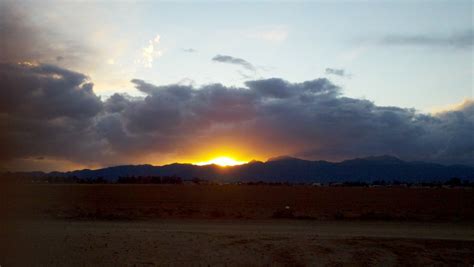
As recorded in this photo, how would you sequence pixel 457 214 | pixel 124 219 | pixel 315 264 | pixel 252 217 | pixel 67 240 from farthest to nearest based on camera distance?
pixel 457 214 < pixel 252 217 < pixel 124 219 < pixel 67 240 < pixel 315 264

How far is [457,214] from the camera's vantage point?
152 feet

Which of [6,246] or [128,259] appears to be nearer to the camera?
[128,259]

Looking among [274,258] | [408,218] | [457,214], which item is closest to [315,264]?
[274,258]

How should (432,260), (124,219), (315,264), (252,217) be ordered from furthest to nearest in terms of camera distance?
1. (252,217)
2. (124,219)
3. (432,260)
4. (315,264)

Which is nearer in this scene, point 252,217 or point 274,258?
point 274,258

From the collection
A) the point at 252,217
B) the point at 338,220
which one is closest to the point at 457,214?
the point at 338,220

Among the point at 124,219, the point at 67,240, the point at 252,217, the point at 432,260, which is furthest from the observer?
the point at 252,217

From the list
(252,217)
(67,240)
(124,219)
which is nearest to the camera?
(67,240)

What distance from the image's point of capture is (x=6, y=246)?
20266 millimetres

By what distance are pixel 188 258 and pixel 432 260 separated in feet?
33.2

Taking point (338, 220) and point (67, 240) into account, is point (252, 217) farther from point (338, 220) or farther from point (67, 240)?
point (67, 240)

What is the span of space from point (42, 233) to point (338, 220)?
23765 millimetres

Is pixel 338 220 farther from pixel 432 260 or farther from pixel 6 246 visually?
pixel 6 246

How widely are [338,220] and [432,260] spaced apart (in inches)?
742
